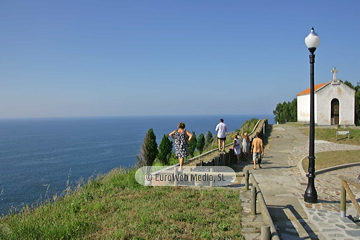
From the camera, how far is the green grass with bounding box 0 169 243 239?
16.2 feet

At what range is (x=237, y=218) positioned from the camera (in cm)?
571

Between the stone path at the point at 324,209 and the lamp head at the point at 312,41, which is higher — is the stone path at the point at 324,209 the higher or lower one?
the lower one

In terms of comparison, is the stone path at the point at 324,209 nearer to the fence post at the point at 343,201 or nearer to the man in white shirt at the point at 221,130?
the fence post at the point at 343,201

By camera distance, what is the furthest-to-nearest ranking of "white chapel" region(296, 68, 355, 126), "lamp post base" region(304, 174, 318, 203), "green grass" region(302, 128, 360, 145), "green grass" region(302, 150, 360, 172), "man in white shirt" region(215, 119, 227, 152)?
"white chapel" region(296, 68, 355, 126) → "green grass" region(302, 128, 360, 145) → "man in white shirt" region(215, 119, 227, 152) → "green grass" region(302, 150, 360, 172) → "lamp post base" region(304, 174, 318, 203)

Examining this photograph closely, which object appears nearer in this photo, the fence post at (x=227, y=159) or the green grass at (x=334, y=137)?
the fence post at (x=227, y=159)

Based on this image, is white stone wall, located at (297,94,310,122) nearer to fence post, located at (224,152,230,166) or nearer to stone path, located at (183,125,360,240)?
stone path, located at (183,125,360,240)

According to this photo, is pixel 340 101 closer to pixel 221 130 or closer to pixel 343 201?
pixel 221 130

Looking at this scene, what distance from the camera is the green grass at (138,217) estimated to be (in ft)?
16.2

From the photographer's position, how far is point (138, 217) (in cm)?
574

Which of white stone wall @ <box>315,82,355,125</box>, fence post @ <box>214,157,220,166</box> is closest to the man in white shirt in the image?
fence post @ <box>214,157,220,166</box>

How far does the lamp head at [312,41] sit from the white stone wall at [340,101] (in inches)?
1078

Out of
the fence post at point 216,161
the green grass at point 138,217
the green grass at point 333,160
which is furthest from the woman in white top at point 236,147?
the green grass at point 138,217

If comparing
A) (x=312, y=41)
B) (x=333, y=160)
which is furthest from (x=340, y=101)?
(x=312, y=41)

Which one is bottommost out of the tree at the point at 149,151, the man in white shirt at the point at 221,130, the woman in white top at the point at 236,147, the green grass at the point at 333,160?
the tree at the point at 149,151
